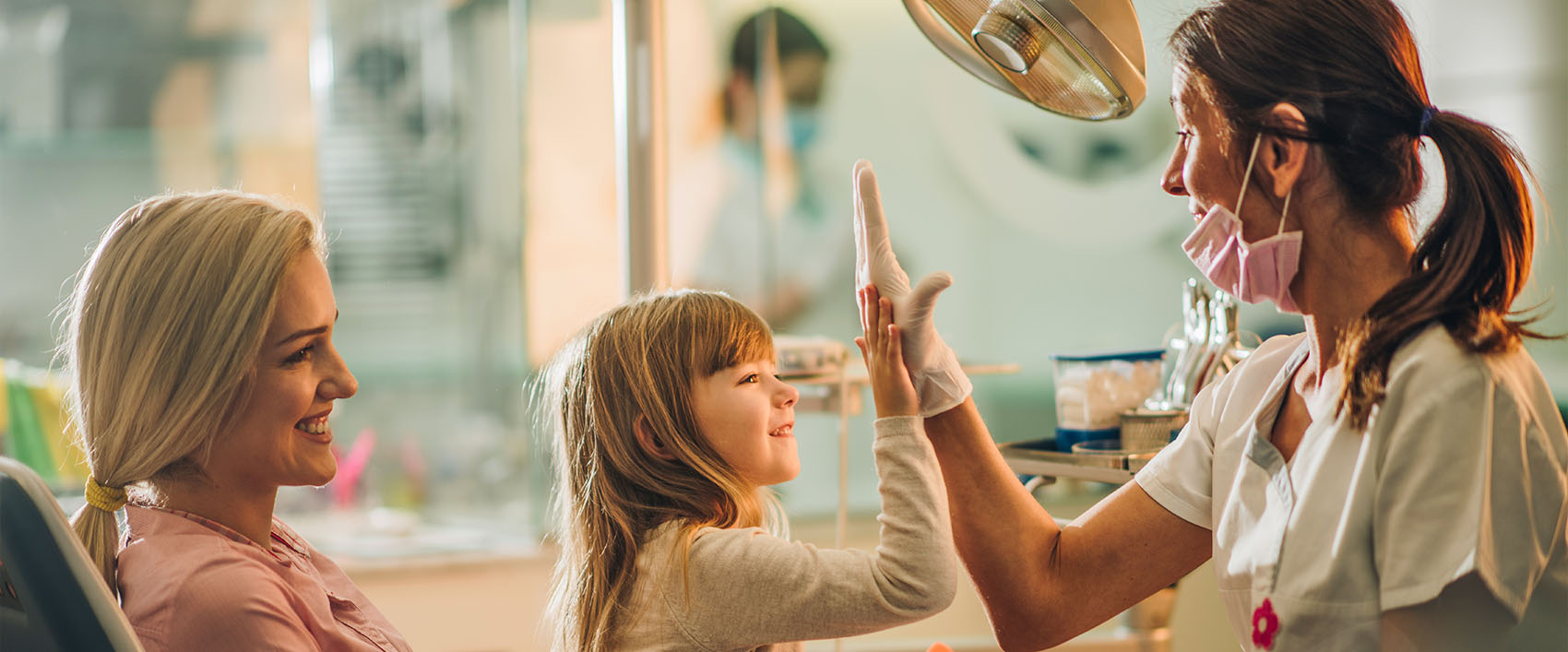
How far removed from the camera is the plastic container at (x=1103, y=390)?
1740 mm

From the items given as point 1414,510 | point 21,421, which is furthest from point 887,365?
point 21,421

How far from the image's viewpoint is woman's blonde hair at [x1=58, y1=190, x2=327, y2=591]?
3.34ft

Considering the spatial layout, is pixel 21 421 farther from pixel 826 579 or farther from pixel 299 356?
pixel 826 579

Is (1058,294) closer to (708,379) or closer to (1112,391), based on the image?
(1112,391)

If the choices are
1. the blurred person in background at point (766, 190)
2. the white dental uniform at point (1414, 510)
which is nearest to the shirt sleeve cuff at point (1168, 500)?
the white dental uniform at point (1414, 510)

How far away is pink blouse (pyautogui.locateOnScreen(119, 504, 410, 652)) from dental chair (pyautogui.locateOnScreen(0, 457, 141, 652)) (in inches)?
2.4

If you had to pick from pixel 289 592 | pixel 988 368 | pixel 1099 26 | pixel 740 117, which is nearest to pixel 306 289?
pixel 289 592

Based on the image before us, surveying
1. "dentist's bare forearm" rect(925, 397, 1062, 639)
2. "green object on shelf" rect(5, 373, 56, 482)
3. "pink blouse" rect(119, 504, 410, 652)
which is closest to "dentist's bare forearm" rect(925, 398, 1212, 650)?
"dentist's bare forearm" rect(925, 397, 1062, 639)

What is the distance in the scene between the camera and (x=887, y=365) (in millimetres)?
1225

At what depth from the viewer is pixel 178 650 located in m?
0.94

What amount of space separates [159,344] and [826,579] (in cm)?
62

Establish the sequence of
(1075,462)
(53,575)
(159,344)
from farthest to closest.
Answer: (1075,462) → (159,344) → (53,575)

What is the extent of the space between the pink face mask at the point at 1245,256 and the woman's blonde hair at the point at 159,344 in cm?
89

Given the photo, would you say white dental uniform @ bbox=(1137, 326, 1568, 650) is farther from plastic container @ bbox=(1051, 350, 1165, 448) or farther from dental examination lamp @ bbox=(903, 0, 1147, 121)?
plastic container @ bbox=(1051, 350, 1165, 448)
